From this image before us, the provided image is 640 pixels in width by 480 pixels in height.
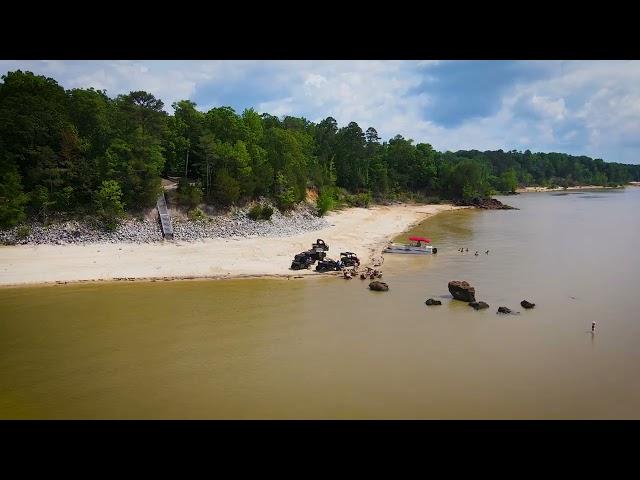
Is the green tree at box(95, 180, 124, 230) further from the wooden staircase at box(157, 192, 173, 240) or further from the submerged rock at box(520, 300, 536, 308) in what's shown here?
the submerged rock at box(520, 300, 536, 308)

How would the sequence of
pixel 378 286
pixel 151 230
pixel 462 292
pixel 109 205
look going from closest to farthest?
pixel 462 292 < pixel 378 286 < pixel 109 205 < pixel 151 230

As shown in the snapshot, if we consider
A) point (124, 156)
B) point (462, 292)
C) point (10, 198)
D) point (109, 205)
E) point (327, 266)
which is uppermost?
point (124, 156)

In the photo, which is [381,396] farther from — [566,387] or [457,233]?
[457,233]

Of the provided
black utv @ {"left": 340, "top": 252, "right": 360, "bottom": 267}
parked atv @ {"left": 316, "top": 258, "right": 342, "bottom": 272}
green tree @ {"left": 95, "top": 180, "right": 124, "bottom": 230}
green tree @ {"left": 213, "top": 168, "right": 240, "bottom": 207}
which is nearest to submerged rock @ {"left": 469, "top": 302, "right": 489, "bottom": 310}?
parked atv @ {"left": 316, "top": 258, "right": 342, "bottom": 272}

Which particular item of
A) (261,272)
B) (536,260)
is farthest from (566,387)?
(536,260)

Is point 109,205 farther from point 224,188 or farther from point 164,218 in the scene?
point 224,188

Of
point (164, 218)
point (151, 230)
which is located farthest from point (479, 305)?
point (164, 218)

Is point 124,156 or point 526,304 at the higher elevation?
point 124,156
